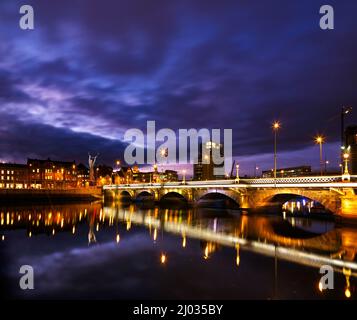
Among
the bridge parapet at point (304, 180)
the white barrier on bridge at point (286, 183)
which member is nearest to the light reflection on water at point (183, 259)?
the white barrier on bridge at point (286, 183)

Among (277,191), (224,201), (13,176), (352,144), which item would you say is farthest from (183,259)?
(13,176)

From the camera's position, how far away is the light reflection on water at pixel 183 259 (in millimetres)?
17984

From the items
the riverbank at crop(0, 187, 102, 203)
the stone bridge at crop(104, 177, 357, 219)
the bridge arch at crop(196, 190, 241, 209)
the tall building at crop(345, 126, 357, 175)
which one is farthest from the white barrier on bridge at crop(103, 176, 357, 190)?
the tall building at crop(345, 126, 357, 175)

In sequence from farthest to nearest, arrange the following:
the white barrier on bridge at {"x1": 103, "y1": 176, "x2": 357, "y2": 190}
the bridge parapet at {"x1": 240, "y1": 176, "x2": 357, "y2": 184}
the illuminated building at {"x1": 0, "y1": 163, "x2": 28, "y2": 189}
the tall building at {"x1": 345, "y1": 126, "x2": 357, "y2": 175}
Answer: the illuminated building at {"x1": 0, "y1": 163, "x2": 28, "y2": 189} < the tall building at {"x1": 345, "y1": 126, "x2": 357, "y2": 175} < the bridge parapet at {"x1": 240, "y1": 176, "x2": 357, "y2": 184} < the white barrier on bridge at {"x1": 103, "y1": 176, "x2": 357, "y2": 190}

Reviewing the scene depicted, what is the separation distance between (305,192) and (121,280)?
120 feet

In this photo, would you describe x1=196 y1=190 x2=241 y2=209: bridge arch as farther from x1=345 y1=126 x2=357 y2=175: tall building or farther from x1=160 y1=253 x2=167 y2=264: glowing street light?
x1=345 y1=126 x2=357 y2=175: tall building

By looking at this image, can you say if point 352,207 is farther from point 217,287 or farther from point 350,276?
point 217,287

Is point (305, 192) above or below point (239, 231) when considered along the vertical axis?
above

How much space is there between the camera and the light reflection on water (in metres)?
18.0

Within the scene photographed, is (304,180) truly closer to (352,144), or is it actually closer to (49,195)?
(49,195)

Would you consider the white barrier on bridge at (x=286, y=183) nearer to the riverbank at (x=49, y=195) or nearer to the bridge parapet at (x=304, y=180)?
the bridge parapet at (x=304, y=180)

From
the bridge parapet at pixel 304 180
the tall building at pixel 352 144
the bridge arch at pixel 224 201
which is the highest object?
the tall building at pixel 352 144
